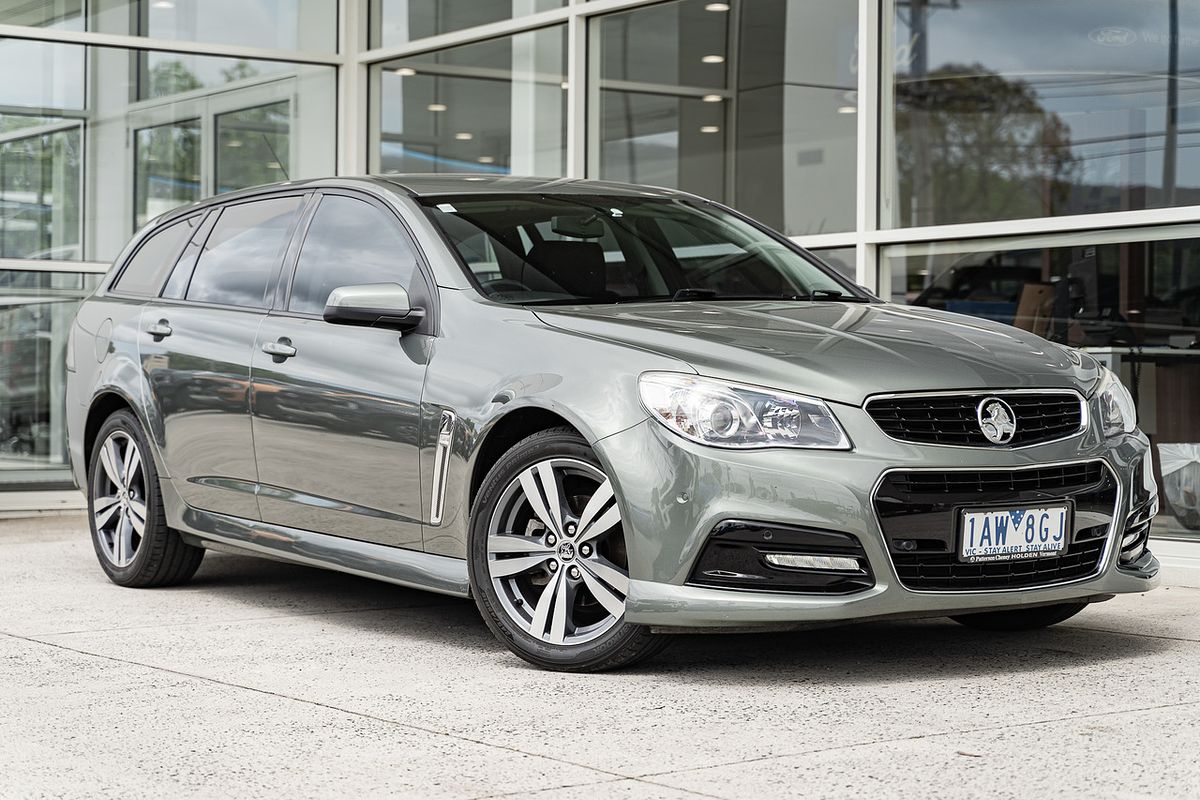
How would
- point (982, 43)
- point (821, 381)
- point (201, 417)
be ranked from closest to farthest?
point (821, 381) → point (201, 417) → point (982, 43)

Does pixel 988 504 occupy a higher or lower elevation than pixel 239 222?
lower

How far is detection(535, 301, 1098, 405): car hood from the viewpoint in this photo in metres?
4.68

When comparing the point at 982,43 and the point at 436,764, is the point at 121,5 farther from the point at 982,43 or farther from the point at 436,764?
the point at 436,764

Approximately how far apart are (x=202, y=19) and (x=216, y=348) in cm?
662

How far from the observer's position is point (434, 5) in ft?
40.7

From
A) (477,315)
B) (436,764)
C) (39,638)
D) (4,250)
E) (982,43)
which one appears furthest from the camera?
(4,250)

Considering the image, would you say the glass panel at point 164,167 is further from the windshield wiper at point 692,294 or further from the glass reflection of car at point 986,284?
the windshield wiper at point 692,294

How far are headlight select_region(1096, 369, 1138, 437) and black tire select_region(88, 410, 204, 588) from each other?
12.8 ft

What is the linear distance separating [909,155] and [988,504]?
4810 mm

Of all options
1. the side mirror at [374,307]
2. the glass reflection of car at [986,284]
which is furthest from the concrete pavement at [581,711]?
the glass reflection of car at [986,284]

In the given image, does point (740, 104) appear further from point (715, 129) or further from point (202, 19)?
point (202, 19)

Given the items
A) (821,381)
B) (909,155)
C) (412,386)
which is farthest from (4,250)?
(821,381)

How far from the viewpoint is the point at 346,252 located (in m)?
6.13

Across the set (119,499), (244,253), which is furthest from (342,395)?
(119,499)
